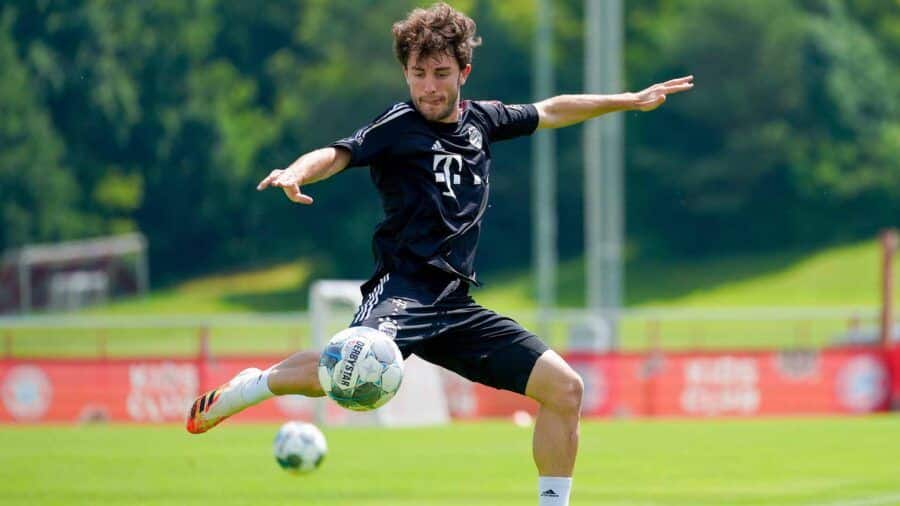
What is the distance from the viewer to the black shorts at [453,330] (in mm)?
7629

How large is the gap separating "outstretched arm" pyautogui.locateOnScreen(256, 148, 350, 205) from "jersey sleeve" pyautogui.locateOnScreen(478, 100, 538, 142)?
969 mm

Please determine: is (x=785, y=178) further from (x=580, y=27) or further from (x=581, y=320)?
(x=581, y=320)

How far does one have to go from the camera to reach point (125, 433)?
61.8ft

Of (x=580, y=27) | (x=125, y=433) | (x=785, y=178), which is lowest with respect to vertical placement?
(x=125, y=433)

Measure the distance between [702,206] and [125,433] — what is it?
122 feet

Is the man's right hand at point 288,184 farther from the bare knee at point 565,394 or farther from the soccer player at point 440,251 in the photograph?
the bare knee at point 565,394

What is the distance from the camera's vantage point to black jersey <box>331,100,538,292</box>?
765cm

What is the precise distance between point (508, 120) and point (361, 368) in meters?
1.69

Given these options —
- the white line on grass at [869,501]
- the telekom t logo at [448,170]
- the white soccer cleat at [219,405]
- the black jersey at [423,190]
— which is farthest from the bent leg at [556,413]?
the white line on grass at [869,501]

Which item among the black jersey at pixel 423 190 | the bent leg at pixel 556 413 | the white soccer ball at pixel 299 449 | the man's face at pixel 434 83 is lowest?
the white soccer ball at pixel 299 449

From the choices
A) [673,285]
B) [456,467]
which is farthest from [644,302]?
[456,467]

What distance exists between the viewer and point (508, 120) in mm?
8203

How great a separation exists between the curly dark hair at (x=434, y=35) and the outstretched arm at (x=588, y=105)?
2.49 feet

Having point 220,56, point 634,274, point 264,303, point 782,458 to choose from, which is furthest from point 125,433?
point 634,274
